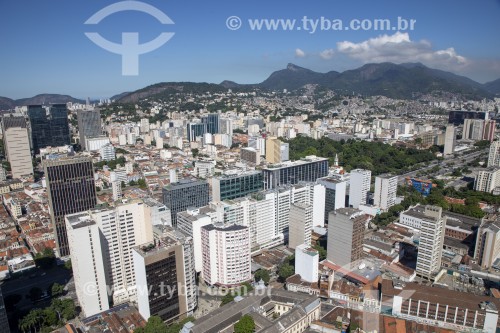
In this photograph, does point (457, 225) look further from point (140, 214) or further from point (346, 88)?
point (346, 88)

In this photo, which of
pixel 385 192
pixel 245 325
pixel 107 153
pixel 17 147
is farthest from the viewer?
pixel 107 153

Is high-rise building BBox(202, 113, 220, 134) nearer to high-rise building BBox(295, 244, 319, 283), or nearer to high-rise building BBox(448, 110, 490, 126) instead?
high-rise building BBox(295, 244, 319, 283)

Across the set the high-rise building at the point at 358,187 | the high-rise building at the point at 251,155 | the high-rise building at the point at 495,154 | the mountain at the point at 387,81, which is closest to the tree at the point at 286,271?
the high-rise building at the point at 358,187

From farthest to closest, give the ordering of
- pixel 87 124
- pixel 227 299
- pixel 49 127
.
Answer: pixel 87 124, pixel 49 127, pixel 227 299

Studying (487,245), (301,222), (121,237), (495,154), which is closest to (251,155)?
(301,222)

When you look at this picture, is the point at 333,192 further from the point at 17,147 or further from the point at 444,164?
the point at 17,147

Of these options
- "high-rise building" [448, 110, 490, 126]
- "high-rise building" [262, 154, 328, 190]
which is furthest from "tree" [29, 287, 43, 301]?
"high-rise building" [448, 110, 490, 126]
